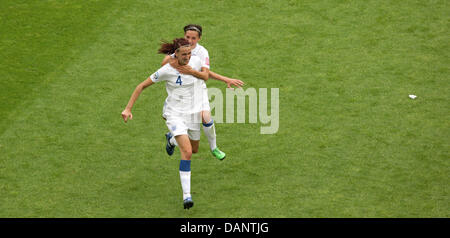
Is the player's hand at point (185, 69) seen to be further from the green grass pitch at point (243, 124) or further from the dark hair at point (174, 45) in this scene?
the green grass pitch at point (243, 124)

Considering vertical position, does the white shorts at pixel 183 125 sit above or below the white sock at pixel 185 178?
above

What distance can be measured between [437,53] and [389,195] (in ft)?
14.9

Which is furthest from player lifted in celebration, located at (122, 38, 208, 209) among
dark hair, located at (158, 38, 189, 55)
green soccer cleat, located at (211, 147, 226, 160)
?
green soccer cleat, located at (211, 147, 226, 160)

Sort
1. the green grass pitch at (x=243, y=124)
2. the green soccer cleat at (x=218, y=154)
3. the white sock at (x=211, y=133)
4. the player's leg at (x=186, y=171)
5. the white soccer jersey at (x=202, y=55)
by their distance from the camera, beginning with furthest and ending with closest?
the green soccer cleat at (x=218, y=154) < the white sock at (x=211, y=133) < the white soccer jersey at (x=202, y=55) < the green grass pitch at (x=243, y=124) < the player's leg at (x=186, y=171)

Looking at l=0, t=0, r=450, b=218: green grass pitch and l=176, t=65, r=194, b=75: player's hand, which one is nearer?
l=176, t=65, r=194, b=75: player's hand

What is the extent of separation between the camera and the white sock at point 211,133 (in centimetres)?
1021

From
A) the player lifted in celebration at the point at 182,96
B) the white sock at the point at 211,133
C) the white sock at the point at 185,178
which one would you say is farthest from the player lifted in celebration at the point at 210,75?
the white sock at the point at 185,178

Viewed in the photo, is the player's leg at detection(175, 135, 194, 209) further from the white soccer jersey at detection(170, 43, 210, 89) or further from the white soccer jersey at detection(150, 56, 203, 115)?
the white soccer jersey at detection(170, 43, 210, 89)

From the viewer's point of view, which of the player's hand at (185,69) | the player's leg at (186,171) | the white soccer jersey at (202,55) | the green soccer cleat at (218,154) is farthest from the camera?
the green soccer cleat at (218,154)

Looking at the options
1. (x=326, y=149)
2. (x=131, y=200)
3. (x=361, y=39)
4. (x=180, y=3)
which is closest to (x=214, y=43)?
(x=180, y=3)

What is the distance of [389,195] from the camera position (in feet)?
32.0

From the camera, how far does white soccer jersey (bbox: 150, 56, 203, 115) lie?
9633 millimetres

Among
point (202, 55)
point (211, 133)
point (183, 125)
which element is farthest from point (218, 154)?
point (202, 55)

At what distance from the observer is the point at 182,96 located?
9.80m
